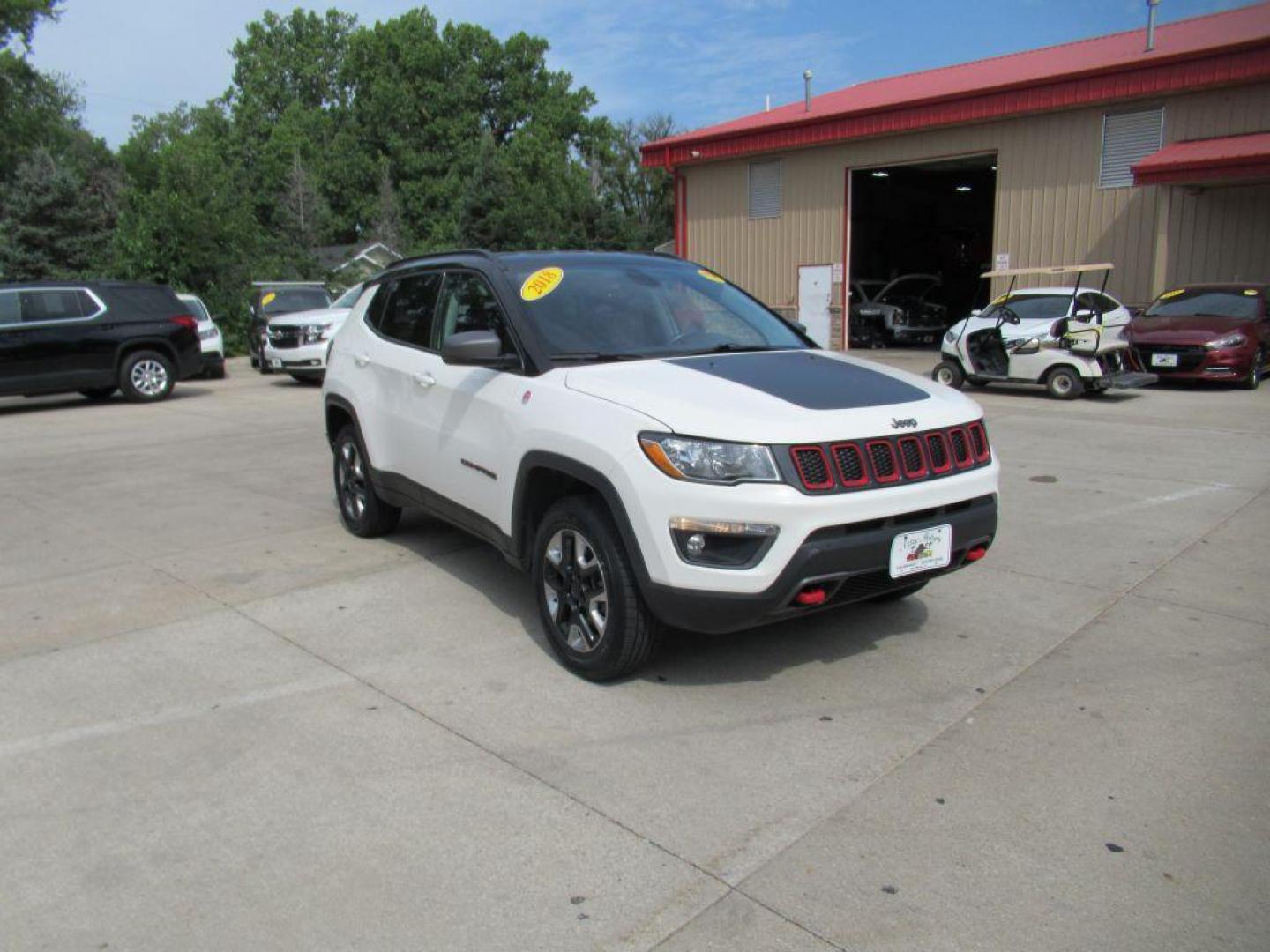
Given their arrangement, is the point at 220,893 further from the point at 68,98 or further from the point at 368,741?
the point at 68,98

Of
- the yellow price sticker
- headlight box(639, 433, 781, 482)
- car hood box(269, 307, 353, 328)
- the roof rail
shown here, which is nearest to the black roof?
the roof rail

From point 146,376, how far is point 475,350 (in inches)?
486

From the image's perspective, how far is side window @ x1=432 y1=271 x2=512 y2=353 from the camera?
4688mm

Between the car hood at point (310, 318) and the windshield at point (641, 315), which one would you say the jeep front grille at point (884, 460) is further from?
the car hood at point (310, 318)

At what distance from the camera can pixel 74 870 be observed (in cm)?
287

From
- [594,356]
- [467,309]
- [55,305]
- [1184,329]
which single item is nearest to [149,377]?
[55,305]

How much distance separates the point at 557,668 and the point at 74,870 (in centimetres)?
191

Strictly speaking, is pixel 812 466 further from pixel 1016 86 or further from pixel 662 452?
pixel 1016 86

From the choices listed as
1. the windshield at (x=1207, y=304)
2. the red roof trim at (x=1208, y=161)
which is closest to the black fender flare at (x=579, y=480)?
the windshield at (x=1207, y=304)

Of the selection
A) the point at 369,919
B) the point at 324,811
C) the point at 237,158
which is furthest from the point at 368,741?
Answer: the point at 237,158

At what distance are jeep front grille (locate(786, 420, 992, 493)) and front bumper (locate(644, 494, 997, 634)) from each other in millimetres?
150

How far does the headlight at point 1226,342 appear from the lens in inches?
534

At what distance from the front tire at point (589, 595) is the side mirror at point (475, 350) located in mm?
735

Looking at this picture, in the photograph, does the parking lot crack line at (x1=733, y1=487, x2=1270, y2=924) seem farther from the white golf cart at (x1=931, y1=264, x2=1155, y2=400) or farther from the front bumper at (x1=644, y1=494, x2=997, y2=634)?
the white golf cart at (x1=931, y1=264, x2=1155, y2=400)
